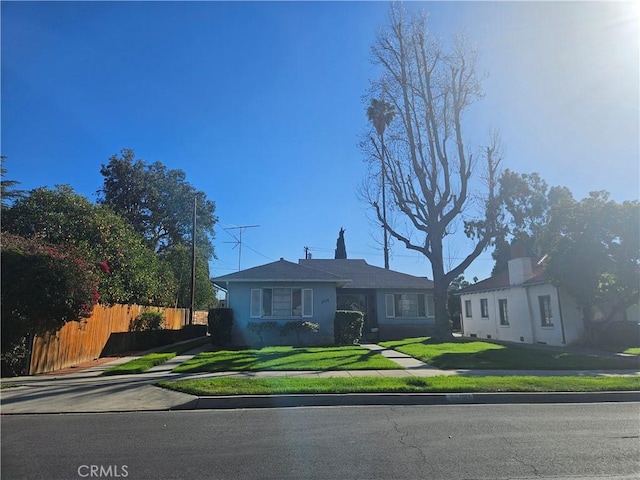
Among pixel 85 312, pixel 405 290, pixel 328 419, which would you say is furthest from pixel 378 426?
pixel 405 290

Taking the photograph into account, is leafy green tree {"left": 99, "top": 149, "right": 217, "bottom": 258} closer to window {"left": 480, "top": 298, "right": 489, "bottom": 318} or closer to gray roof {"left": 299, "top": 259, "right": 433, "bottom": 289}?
gray roof {"left": 299, "top": 259, "right": 433, "bottom": 289}

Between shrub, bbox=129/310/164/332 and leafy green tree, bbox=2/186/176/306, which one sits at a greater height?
leafy green tree, bbox=2/186/176/306

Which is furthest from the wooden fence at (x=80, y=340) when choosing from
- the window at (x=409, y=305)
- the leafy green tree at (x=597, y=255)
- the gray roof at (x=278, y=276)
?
the leafy green tree at (x=597, y=255)

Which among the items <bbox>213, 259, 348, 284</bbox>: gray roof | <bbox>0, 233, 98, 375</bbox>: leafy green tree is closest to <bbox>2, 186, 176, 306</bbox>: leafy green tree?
<bbox>213, 259, 348, 284</bbox>: gray roof

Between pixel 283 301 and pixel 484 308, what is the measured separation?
13130 millimetres

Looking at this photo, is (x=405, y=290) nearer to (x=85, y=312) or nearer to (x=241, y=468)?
(x=85, y=312)

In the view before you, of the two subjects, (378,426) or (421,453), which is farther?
(378,426)

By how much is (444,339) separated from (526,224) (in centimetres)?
2846

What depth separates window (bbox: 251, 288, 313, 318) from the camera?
21.3 meters

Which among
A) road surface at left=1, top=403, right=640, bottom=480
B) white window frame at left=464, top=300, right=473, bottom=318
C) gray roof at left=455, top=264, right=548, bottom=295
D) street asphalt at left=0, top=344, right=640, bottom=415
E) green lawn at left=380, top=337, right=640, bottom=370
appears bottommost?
road surface at left=1, top=403, right=640, bottom=480

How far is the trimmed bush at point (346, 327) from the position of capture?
68.5ft

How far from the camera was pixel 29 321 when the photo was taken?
11.6m

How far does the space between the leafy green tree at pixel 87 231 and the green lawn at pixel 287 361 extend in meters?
8.27

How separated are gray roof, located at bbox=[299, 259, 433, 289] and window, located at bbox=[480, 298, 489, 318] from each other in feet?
11.2
